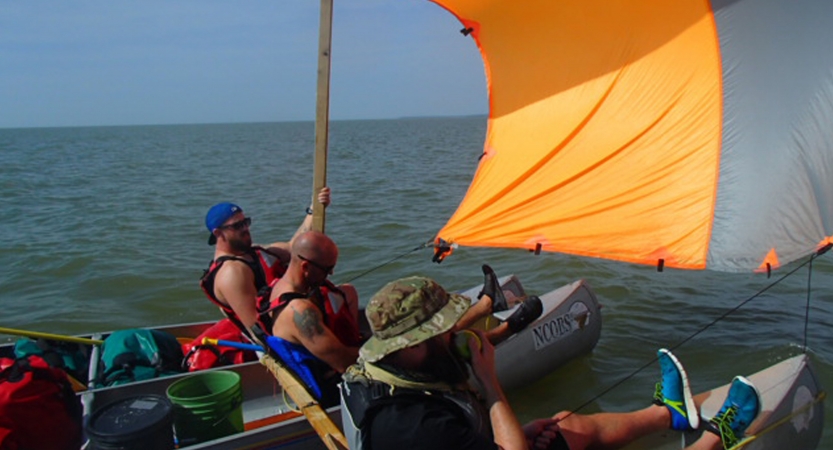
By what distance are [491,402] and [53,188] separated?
23.5m

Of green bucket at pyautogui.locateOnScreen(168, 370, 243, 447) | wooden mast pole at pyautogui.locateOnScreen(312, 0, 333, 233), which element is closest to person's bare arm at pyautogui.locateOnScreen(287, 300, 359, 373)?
green bucket at pyautogui.locateOnScreen(168, 370, 243, 447)

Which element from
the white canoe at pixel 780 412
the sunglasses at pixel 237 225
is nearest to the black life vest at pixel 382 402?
the white canoe at pixel 780 412

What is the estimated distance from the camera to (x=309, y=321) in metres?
3.88

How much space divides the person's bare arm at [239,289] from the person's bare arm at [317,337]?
33.0 inches

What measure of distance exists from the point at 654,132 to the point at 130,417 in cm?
426

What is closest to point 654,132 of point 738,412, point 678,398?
point 678,398

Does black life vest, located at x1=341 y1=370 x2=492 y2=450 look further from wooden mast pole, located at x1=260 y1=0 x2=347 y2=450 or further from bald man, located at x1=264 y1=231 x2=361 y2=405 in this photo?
wooden mast pole, located at x1=260 y1=0 x2=347 y2=450

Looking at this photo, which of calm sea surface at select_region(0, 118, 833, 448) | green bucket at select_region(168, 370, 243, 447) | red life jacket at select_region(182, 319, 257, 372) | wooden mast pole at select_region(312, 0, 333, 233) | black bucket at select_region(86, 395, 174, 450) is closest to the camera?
black bucket at select_region(86, 395, 174, 450)

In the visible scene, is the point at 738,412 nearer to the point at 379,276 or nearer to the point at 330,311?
the point at 330,311

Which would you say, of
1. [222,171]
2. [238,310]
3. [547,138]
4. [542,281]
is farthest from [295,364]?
[222,171]

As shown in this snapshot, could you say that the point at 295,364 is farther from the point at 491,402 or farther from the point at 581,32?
the point at 581,32

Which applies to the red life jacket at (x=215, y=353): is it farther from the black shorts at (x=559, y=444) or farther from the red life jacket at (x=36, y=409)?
the black shorts at (x=559, y=444)

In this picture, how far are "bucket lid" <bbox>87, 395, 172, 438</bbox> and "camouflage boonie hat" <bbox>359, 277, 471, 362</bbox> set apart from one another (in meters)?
1.37

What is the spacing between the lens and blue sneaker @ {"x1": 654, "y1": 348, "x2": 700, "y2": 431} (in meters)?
4.01
